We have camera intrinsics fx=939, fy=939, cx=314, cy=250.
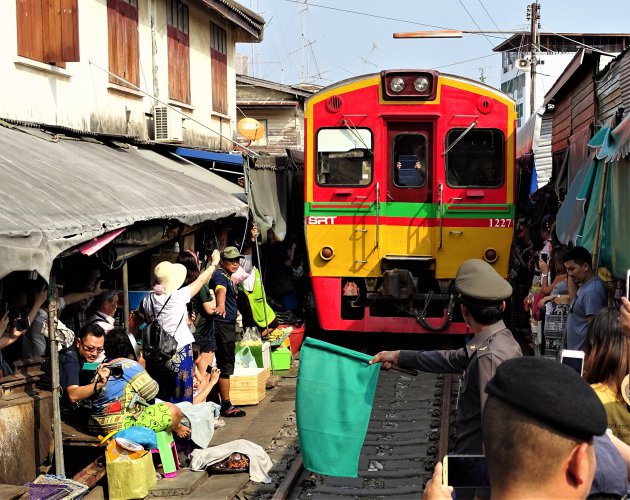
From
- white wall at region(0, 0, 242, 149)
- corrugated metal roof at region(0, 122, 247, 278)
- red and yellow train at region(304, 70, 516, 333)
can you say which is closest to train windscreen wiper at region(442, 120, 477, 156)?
red and yellow train at region(304, 70, 516, 333)

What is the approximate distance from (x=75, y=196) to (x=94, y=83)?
4.24 m

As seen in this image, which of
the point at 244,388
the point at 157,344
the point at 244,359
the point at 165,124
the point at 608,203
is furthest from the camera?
the point at 165,124

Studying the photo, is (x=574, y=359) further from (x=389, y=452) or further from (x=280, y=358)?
(x=280, y=358)

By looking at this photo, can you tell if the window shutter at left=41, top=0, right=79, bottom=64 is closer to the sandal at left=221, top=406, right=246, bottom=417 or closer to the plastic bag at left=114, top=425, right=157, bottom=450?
the sandal at left=221, top=406, right=246, bottom=417

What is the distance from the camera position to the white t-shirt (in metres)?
7.85

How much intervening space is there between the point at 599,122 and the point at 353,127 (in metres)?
2.85

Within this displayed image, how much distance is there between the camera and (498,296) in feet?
12.8

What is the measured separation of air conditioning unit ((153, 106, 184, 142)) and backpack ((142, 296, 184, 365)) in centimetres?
509

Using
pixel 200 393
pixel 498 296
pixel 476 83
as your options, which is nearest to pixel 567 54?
pixel 476 83

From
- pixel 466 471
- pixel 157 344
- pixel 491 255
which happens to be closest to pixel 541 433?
pixel 466 471

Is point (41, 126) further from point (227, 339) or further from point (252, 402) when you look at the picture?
point (252, 402)

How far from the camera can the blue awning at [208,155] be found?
1366 centimetres

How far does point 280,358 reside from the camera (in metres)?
11.3

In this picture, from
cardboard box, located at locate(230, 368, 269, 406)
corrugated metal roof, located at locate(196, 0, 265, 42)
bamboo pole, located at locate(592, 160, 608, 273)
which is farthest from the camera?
corrugated metal roof, located at locate(196, 0, 265, 42)
